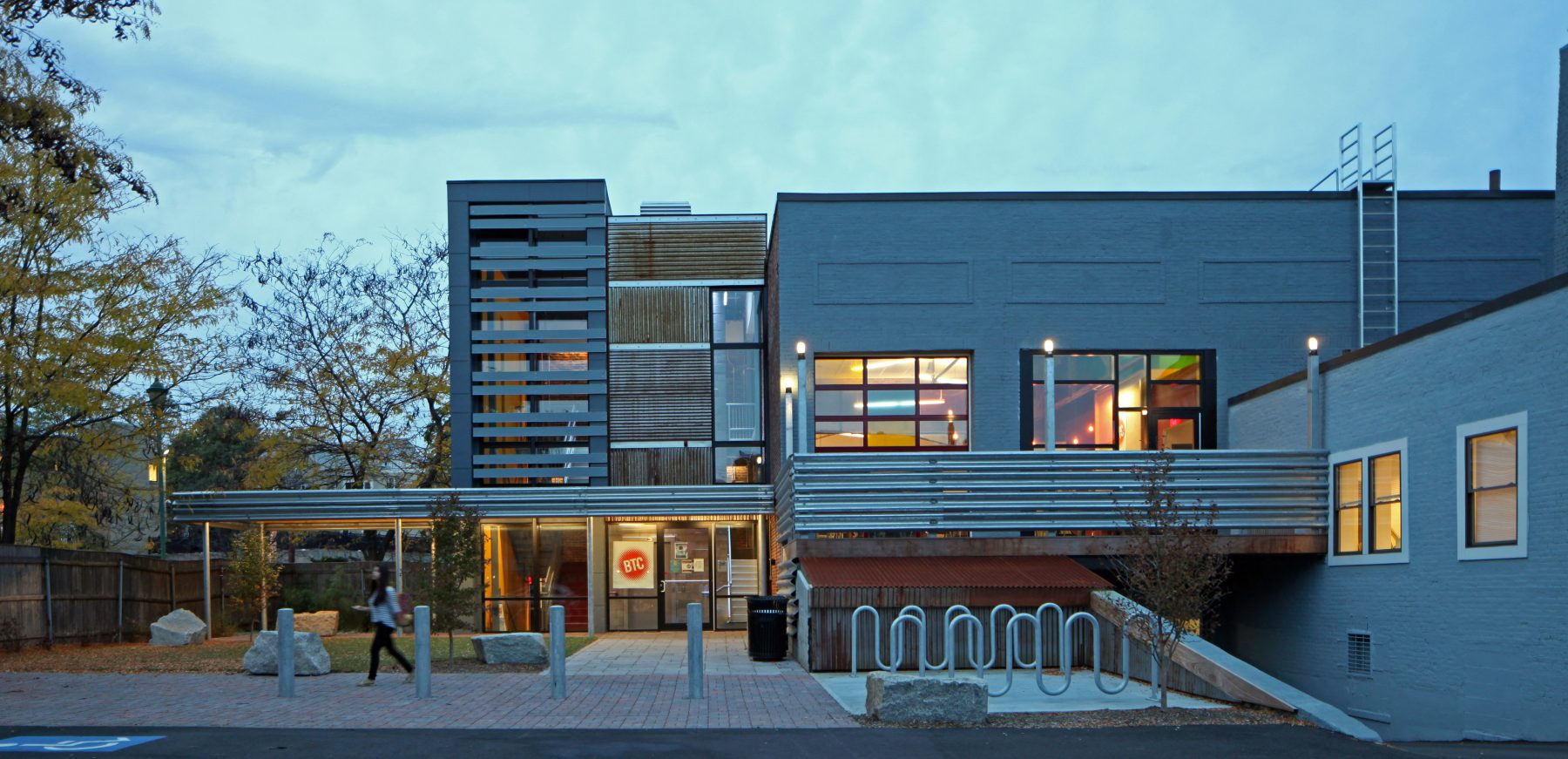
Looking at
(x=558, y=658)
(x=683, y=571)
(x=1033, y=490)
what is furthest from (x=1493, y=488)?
(x=683, y=571)

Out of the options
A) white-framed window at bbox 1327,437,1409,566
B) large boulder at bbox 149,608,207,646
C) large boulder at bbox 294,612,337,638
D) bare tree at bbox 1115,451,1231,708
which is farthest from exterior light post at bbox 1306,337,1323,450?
large boulder at bbox 149,608,207,646

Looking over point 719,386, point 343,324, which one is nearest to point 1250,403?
point 719,386

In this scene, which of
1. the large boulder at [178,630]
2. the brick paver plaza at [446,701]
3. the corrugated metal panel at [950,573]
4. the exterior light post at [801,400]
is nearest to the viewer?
the brick paver plaza at [446,701]

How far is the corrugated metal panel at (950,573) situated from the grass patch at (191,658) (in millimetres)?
4438

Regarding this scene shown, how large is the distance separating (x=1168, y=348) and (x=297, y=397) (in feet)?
72.9

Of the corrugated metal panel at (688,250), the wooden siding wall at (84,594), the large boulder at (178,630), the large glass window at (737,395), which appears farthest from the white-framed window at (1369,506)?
the wooden siding wall at (84,594)

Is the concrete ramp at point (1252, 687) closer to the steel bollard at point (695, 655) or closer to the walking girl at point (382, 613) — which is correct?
the steel bollard at point (695, 655)

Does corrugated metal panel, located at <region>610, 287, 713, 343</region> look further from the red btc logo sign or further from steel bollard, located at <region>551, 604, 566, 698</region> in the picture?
steel bollard, located at <region>551, 604, 566, 698</region>

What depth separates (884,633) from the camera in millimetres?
17672

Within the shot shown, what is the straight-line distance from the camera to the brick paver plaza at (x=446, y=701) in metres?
12.4

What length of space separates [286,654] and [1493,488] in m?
13.9

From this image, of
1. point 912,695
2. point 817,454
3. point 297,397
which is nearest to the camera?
point 912,695

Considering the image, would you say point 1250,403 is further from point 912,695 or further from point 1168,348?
point 912,695

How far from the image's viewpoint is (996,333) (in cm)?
2339
